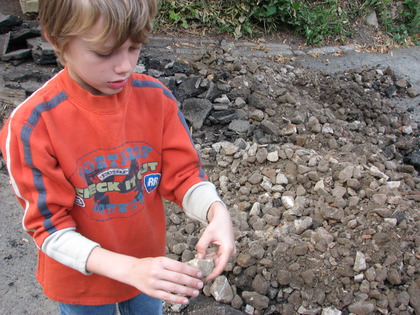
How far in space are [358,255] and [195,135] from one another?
6.72ft

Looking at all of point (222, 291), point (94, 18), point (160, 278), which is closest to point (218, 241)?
point (160, 278)

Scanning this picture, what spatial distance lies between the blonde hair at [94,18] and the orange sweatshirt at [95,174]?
19cm

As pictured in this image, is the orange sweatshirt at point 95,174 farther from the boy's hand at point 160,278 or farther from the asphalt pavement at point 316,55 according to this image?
the asphalt pavement at point 316,55

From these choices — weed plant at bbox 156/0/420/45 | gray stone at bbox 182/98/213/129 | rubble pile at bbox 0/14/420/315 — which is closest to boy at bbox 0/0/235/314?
rubble pile at bbox 0/14/420/315

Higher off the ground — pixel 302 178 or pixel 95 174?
pixel 95 174

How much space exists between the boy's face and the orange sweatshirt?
5 centimetres

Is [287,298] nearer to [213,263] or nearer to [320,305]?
[320,305]

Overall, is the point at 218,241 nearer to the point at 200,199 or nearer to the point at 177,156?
the point at 200,199

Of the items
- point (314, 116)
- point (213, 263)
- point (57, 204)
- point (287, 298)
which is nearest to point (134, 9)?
point (57, 204)

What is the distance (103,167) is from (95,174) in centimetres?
4

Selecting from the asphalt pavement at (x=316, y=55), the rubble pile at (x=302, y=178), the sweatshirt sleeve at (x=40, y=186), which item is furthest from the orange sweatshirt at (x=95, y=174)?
the asphalt pavement at (x=316, y=55)

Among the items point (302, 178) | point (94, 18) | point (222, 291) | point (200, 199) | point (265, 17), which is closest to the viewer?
point (94, 18)

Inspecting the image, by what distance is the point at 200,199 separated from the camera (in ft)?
5.36

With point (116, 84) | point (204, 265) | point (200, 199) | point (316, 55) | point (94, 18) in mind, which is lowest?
point (316, 55)
